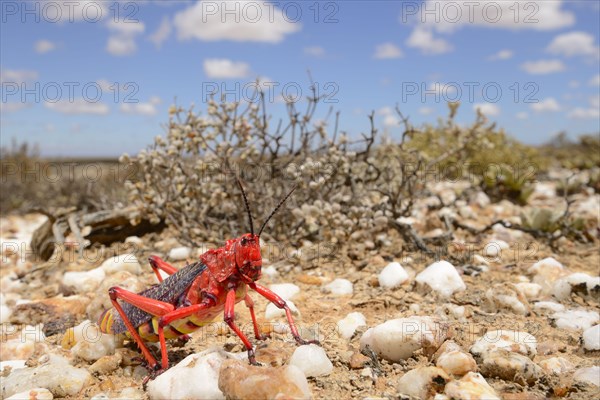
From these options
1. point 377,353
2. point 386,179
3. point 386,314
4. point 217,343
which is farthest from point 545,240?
point 217,343

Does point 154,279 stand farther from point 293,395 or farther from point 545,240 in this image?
point 545,240

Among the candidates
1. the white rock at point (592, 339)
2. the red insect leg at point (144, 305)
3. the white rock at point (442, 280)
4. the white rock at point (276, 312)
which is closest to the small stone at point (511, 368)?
the white rock at point (592, 339)

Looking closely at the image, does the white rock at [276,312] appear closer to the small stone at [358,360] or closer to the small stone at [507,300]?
the small stone at [358,360]

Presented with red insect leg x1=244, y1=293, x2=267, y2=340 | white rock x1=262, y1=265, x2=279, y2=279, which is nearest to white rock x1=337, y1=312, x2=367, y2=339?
red insect leg x1=244, y1=293, x2=267, y2=340

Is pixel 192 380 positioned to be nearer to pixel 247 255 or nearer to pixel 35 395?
pixel 247 255

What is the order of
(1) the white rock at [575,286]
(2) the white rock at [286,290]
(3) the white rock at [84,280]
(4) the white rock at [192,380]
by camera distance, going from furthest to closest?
(3) the white rock at [84,280] < (2) the white rock at [286,290] < (1) the white rock at [575,286] < (4) the white rock at [192,380]

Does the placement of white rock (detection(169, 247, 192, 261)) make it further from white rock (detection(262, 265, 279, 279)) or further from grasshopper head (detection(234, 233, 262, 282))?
grasshopper head (detection(234, 233, 262, 282))

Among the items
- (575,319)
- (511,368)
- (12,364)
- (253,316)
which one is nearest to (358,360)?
(253,316)
